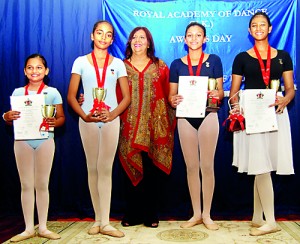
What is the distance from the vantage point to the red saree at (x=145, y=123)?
12.6 feet

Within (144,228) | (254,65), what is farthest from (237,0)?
(144,228)

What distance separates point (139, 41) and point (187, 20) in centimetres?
84

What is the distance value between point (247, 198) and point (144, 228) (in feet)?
4.27

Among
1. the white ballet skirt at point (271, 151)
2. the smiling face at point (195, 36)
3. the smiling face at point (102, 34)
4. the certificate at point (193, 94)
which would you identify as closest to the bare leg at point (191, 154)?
the certificate at point (193, 94)

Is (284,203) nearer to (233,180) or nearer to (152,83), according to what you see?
(233,180)

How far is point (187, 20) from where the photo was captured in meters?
4.41

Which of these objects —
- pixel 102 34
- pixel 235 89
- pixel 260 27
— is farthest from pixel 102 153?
pixel 260 27

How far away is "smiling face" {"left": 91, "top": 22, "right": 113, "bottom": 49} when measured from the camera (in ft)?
12.0

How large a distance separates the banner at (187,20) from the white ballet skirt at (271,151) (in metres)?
0.98

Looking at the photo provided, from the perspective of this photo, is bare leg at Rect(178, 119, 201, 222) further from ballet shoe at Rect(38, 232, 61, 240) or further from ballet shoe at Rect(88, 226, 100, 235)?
ballet shoe at Rect(38, 232, 61, 240)

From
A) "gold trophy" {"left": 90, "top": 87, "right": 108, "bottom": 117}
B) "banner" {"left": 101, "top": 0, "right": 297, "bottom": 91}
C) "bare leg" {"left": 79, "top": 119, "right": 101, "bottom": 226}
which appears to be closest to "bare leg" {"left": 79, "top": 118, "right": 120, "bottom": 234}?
"bare leg" {"left": 79, "top": 119, "right": 101, "bottom": 226}

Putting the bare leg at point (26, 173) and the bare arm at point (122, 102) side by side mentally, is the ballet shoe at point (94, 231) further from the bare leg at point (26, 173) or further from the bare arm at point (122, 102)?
the bare arm at point (122, 102)

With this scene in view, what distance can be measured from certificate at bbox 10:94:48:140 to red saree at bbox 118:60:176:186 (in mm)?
799

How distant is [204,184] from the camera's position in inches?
152
